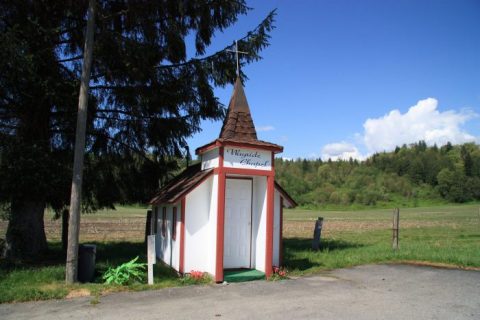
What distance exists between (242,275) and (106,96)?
25.1 ft

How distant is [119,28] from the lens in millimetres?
13922

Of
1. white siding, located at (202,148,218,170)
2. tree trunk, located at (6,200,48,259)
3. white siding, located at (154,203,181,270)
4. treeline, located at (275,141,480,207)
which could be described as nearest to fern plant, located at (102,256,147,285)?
white siding, located at (154,203,181,270)

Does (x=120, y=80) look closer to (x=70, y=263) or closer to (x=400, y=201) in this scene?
(x=70, y=263)

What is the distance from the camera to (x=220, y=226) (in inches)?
404

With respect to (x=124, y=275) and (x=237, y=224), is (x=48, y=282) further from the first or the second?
(x=237, y=224)

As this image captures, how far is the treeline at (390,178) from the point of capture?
120438 mm

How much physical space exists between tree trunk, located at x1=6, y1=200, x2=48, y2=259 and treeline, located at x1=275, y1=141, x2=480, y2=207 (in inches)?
4213

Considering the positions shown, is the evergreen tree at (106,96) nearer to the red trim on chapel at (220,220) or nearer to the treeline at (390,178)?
the red trim on chapel at (220,220)

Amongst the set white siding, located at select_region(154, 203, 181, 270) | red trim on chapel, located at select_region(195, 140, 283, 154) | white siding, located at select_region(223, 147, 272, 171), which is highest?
red trim on chapel, located at select_region(195, 140, 283, 154)

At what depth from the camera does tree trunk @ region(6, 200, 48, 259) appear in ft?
41.4

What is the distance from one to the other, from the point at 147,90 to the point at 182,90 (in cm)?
118

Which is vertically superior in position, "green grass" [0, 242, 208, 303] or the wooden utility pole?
the wooden utility pole

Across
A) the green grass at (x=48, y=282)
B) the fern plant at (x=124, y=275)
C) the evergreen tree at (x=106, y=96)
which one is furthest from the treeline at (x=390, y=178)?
the fern plant at (x=124, y=275)

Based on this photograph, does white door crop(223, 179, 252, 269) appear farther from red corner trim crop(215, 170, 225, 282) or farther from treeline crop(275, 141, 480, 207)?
treeline crop(275, 141, 480, 207)
